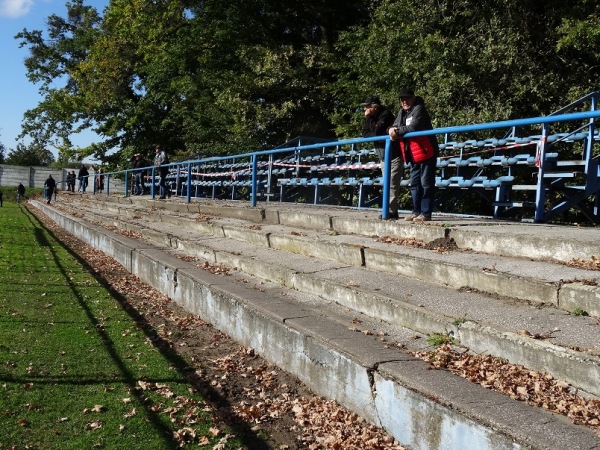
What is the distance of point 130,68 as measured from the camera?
103 feet

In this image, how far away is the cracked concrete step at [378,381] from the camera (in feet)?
9.15

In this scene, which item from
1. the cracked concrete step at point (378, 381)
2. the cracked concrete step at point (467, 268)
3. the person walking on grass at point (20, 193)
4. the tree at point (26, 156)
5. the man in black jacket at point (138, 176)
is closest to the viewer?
the cracked concrete step at point (378, 381)

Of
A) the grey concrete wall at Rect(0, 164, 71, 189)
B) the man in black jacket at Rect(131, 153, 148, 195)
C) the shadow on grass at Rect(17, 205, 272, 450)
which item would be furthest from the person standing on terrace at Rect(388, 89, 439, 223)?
the grey concrete wall at Rect(0, 164, 71, 189)

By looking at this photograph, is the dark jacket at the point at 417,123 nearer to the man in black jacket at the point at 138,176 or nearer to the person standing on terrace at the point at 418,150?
the person standing on terrace at the point at 418,150

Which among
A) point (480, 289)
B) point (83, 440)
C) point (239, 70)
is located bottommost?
point (83, 440)

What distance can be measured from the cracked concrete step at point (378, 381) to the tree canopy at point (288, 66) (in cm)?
845

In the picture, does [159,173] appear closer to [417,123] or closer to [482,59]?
[482,59]

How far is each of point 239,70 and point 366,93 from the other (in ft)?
28.0

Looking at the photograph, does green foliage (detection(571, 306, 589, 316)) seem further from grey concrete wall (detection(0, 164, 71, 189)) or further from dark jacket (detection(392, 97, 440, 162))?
grey concrete wall (detection(0, 164, 71, 189))

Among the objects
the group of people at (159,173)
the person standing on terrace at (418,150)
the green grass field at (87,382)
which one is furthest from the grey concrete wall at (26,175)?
the person standing on terrace at (418,150)

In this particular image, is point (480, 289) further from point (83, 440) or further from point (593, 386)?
point (83, 440)

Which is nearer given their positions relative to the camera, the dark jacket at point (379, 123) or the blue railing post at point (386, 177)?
the blue railing post at point (386, 177)

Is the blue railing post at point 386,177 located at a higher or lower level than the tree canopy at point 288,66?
lower

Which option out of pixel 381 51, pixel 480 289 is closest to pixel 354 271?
pixel 480 289
